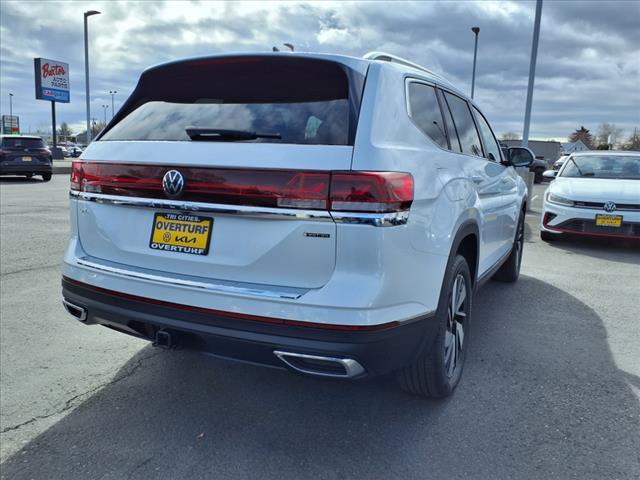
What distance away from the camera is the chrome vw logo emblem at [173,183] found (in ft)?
7.91

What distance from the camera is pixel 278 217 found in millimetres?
2227

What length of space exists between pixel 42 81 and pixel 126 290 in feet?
124

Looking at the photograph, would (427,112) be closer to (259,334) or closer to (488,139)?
(259,334)

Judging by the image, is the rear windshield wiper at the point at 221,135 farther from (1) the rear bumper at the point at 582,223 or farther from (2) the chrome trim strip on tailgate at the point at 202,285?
(1) the rear bumper at the point at 582,223

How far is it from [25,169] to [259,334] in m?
19.0

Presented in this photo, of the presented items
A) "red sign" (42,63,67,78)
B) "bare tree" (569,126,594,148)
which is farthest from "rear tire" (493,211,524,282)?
"bare tree" (569,126,594,148)

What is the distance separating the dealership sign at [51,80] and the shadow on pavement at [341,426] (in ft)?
121

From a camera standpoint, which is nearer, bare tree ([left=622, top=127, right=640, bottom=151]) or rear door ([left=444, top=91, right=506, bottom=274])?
rear door ([left=444, top=91, right=506, bottom=274])

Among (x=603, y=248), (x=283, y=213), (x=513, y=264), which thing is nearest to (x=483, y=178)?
(x=283, y=213)

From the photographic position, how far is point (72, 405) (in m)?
2.96

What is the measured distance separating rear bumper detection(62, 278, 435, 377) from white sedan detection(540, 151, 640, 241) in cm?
607

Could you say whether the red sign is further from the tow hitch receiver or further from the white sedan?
the tow hitch receiver

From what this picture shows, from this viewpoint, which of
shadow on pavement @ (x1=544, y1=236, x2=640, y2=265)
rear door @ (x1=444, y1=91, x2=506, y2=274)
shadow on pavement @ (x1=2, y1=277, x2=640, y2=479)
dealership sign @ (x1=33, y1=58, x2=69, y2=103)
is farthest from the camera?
dealership sign @ (x1=33, y1=58, x2=69, y2=103)

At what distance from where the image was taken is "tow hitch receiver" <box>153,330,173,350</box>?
2459mm
